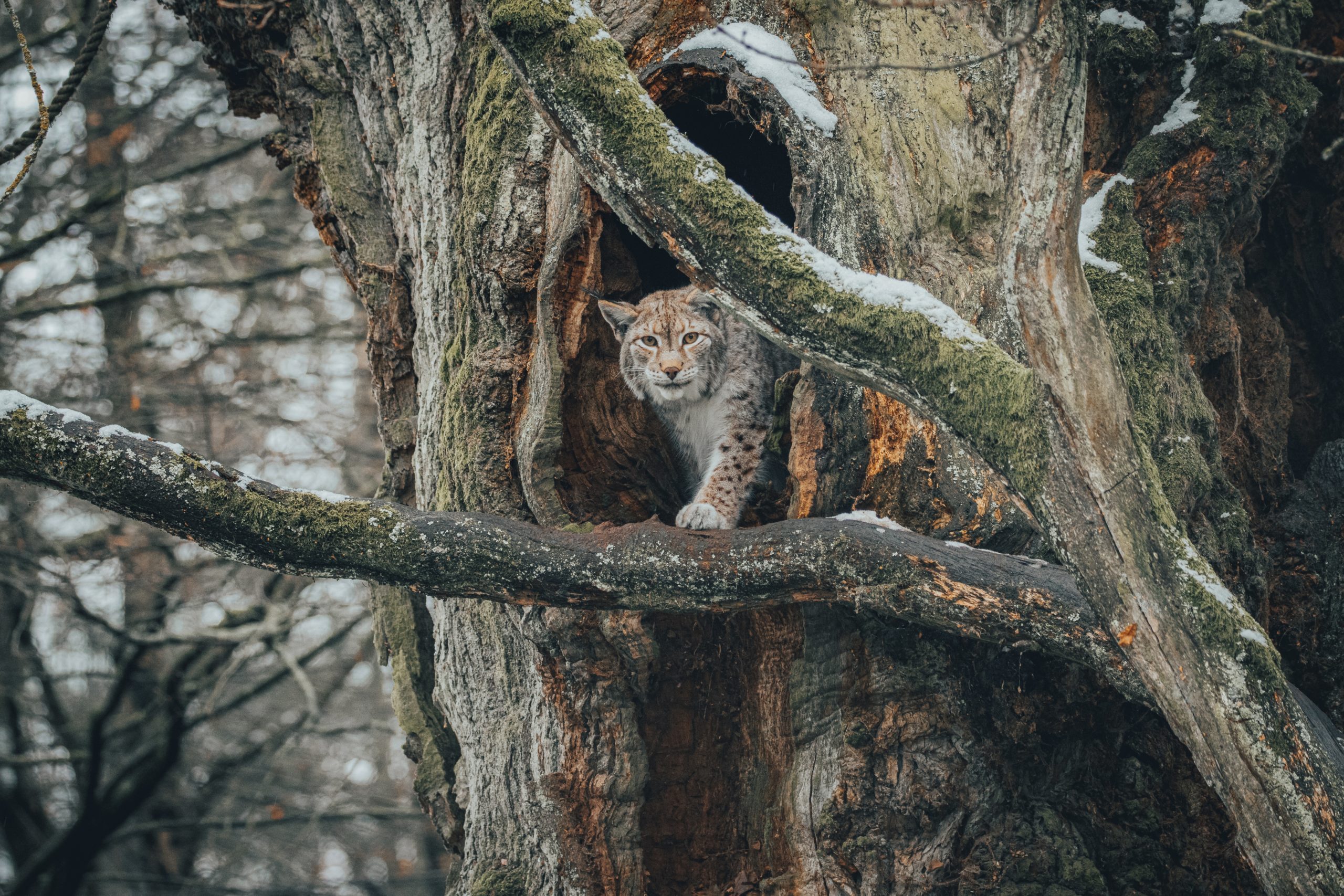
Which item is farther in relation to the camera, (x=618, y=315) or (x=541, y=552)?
(x=618, y=315)

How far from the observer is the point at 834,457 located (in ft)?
9.25

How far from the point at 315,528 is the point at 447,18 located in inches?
76.2

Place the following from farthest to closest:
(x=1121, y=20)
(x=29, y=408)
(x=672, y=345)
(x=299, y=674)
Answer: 1. (x=299, y=674)
2. (x=672, y=345)
3. (x=1121, y=20)
4. (x=29, y=408)

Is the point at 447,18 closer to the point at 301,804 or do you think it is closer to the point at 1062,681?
the point at 1062,681

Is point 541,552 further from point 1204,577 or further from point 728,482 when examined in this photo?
point 1204,577

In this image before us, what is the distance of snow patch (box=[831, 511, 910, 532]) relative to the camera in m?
2.46

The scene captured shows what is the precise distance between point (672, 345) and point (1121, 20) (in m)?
1.93

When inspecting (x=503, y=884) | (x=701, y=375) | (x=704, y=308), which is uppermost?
(x=704, y=308)

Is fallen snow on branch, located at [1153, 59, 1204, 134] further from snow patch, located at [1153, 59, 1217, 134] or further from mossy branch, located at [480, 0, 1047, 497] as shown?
mossy branch, located at [480, 0, 1047, 497]

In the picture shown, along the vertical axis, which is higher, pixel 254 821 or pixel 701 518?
Result: pixel 701 518

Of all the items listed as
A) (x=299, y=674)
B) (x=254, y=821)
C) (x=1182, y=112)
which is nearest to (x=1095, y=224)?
(x=1182, y=112)

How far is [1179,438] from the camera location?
3.02 metres

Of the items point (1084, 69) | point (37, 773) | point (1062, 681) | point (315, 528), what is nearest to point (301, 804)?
point (37, 773)

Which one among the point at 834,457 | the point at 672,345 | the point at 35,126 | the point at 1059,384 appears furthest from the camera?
the point at 672,345
